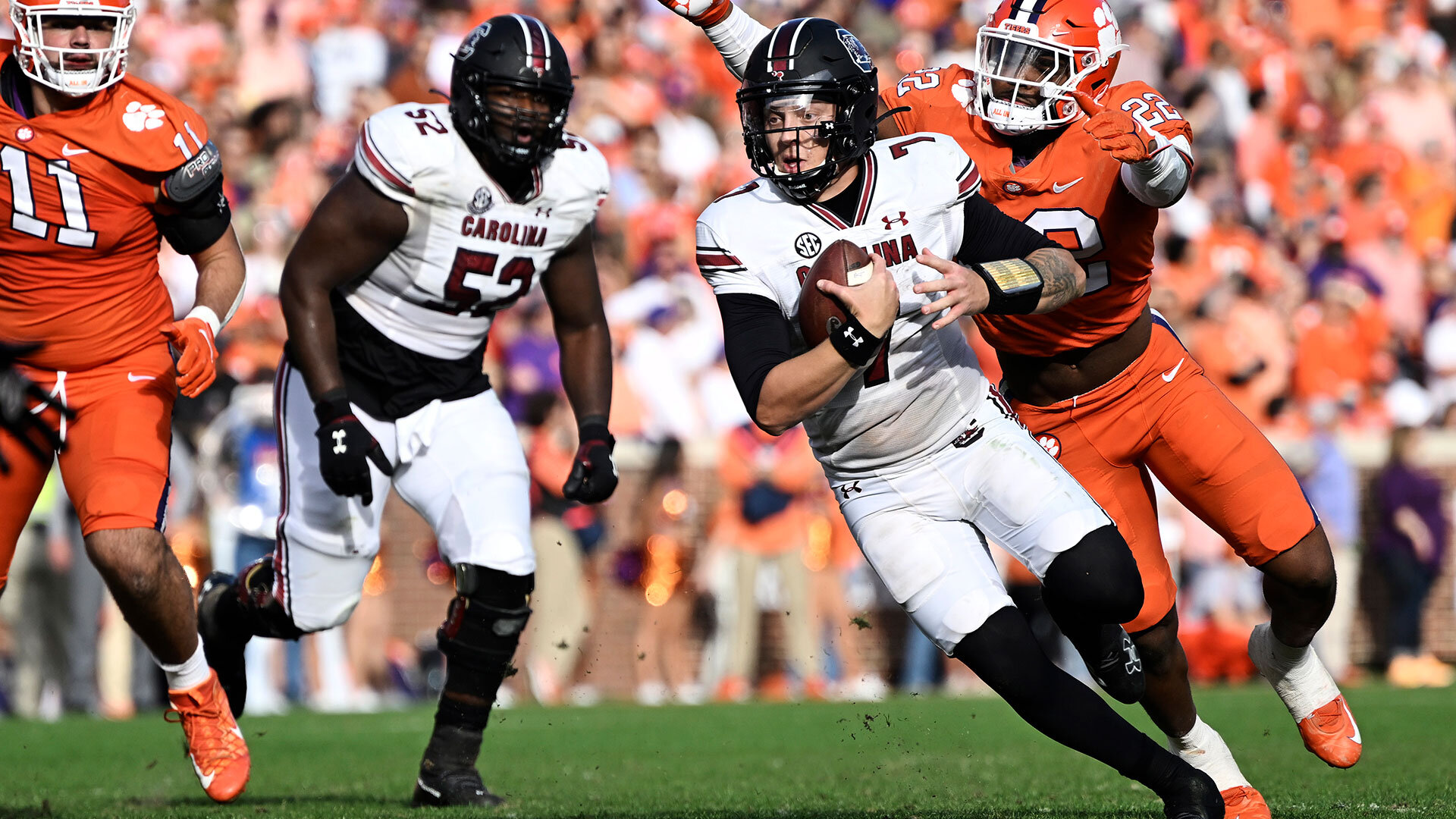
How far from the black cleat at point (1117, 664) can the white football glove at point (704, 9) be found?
2213 mm

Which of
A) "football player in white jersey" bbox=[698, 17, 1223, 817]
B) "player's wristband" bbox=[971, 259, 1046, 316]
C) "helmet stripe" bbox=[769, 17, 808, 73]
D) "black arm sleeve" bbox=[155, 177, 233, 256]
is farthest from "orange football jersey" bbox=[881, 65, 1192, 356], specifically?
"black arm sleeve" bbox=[155, 177, 233, 256]

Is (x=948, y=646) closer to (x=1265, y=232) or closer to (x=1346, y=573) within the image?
(x=1346, y=573)

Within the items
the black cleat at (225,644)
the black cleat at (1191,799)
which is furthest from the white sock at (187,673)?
the black cleat at (1191,799)

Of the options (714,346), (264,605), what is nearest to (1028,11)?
(264,605)

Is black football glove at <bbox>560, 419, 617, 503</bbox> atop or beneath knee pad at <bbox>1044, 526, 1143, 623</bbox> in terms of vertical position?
beneath

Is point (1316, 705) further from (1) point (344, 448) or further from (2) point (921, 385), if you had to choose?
(1) point (344, 448)

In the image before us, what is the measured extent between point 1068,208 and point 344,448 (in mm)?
2233

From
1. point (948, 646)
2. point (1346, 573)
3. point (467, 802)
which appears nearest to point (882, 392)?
point (948, 646)

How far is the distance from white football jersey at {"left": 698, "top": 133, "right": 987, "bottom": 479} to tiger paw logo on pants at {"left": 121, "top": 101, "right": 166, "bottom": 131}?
1.82 meters

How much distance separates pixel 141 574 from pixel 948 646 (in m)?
2.30

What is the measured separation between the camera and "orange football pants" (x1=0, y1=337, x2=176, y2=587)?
4957 millimetres

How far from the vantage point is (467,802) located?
5.45m

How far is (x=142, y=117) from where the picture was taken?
5148 mm

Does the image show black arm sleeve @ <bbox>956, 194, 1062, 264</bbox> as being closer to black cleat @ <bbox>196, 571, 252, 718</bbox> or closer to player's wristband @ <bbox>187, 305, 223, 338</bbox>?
player's wristband @ <bbox>187, 305, 223, 338</bbox>
